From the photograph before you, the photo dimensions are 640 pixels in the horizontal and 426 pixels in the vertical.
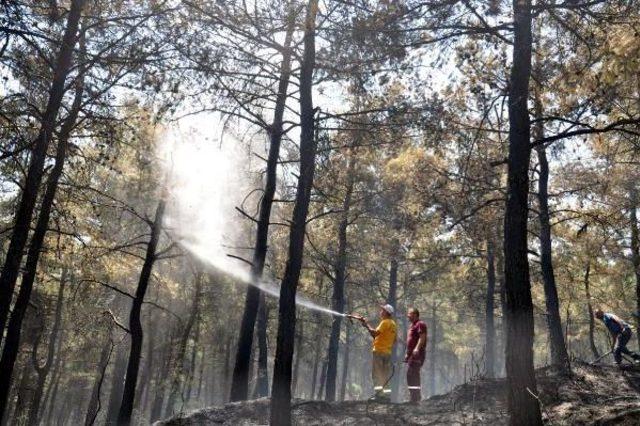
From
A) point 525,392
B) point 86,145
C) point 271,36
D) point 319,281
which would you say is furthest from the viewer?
point 319,281

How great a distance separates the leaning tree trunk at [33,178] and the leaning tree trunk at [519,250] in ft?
21.2

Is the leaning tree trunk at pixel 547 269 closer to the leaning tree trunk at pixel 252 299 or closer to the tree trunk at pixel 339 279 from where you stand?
the leaning tree trunk at pixel 252 299

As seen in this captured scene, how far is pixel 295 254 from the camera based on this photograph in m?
7.64

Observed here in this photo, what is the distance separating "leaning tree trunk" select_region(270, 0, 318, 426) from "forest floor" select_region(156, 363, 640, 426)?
0.80 m

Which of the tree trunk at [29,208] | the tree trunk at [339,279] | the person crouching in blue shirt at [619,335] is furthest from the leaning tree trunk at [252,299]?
the person crouching in blue shirt at [619,335]

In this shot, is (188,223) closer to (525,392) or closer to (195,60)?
(195,60)

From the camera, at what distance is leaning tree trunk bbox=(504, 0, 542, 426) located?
6.04 meters

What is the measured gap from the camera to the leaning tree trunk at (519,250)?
6.04 metres

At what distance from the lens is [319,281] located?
974 inches

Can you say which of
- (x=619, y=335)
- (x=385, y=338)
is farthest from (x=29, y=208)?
(x=619, y=335)

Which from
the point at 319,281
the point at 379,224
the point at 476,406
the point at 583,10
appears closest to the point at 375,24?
the point at 583,10

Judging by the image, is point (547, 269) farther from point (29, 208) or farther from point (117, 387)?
point (117, 387)

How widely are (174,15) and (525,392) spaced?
23.2ft

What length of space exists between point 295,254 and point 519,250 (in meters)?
3.17
